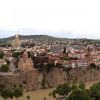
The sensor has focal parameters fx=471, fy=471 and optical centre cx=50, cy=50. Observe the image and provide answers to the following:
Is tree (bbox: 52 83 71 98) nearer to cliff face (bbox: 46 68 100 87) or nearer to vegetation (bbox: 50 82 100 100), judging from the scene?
vegetation (bbox: 50 82 100 100)

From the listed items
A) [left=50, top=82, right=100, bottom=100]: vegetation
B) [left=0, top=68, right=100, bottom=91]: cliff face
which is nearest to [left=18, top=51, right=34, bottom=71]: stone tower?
[left=0, top=68, right=100, bottom=91]: cliff face

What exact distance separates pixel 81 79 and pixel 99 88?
14975mm

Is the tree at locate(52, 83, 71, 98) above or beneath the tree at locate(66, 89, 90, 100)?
beneath

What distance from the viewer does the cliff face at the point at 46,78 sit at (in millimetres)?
35438

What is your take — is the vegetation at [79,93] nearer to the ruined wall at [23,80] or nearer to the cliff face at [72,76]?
the ruined wall at [23,80]

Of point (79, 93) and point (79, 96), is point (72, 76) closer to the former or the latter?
point (79, 93)

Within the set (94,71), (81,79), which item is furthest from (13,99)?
(94,71)

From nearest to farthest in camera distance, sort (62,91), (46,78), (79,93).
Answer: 1. (79,93)
2. (62,91)
3. (46,78)

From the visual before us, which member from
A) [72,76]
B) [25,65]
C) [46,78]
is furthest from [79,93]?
[72,76]

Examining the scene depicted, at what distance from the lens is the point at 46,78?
37.9 meters

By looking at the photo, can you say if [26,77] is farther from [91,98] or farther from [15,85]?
[91,98]

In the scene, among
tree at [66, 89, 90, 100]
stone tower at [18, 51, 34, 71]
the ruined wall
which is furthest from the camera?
stone tower at [18, 51, 34, 71]

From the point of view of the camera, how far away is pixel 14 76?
35656mm

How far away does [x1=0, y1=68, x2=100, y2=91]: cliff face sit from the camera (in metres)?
35.4
